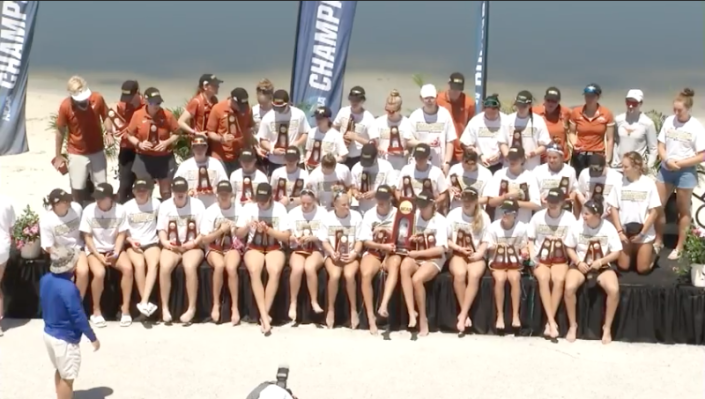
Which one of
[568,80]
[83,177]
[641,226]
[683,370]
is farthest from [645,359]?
[568,80]

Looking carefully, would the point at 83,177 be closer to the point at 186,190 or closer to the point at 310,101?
the point at 186,190

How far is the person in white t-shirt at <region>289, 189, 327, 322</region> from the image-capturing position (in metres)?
10.1

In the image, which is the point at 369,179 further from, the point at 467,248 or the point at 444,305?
the point at 444,305

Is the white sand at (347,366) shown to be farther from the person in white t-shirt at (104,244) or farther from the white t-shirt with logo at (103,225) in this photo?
the white t-shirt with logo at (103,225)

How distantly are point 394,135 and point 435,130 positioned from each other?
437 millimetres

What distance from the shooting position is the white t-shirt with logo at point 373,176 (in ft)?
35.9

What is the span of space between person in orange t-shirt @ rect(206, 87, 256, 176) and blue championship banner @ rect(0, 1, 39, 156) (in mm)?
3619

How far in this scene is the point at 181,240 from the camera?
1043cm

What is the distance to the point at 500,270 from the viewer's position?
9977mm

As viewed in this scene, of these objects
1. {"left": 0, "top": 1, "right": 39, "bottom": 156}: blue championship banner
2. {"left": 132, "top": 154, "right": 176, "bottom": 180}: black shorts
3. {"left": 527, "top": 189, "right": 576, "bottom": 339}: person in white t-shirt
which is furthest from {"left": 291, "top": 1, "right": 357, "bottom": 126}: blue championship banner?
{"left": 527, "top": 189, "right": 576, "bottom": 339}: person in white t-shirt

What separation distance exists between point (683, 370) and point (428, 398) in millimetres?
2307

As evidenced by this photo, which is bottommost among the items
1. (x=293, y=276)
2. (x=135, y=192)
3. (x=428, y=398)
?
(x=428, y=398)

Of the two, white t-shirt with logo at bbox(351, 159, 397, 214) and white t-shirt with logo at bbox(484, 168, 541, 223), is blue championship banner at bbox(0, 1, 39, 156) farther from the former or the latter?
white t-shirt with logo at bbox(484, 168, 541, 223)

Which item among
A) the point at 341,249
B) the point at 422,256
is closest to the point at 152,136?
the point at 341,249
